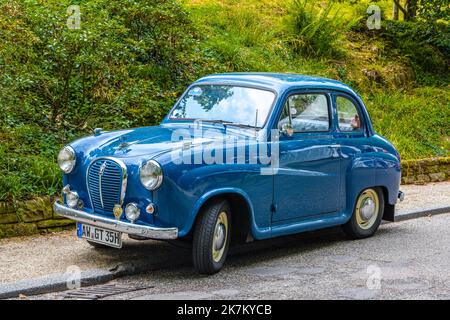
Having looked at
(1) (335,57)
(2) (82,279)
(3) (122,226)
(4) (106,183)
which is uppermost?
(1) (335,57)

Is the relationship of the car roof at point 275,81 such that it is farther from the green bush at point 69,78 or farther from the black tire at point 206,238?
the green bush at point 69,78

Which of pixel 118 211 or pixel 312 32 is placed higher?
pixel 312 32

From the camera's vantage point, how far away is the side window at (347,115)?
30.8 ft

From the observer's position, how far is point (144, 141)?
7840 mm

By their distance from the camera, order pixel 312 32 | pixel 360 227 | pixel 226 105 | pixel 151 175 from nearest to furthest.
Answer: pixel 151 175, pixel 226 105, pixel 360 227, pixel 312 32

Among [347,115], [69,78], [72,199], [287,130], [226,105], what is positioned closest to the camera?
[72,199]

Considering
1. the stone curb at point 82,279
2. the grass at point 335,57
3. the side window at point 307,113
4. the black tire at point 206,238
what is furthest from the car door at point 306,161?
the grass at point 335,57

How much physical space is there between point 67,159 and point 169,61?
564 centimetres

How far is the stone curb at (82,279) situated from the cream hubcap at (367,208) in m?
2.63

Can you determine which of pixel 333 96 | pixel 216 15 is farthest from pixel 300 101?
pixel 216 15

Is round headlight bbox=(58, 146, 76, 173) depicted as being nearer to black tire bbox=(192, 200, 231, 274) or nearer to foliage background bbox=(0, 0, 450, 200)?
foliage background bbox=(0, 0, 450, 200)

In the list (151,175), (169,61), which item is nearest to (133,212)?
(151,175)

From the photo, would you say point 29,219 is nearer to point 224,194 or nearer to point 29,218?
point 29,218

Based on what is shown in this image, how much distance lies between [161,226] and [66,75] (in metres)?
4.56
